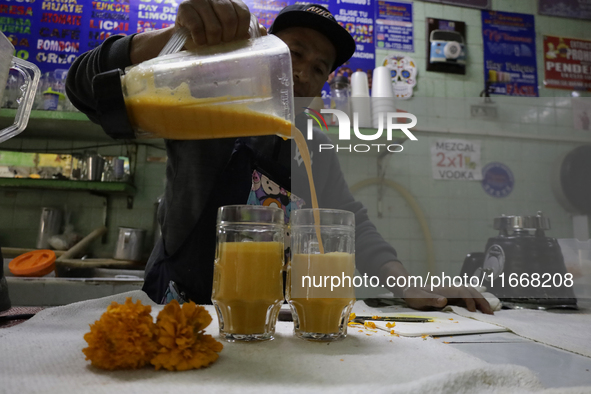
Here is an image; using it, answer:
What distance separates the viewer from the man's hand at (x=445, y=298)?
3.50 feet

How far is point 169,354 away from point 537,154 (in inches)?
103

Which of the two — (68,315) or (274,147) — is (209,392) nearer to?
(68,315)

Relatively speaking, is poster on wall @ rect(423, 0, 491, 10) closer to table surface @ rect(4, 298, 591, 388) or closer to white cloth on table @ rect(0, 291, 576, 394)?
table surface @ rect(4, 298, 591, 388)

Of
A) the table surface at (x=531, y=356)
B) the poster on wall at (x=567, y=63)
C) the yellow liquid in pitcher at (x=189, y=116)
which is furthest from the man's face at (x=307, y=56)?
the poster on wall at (x=567, y=63)

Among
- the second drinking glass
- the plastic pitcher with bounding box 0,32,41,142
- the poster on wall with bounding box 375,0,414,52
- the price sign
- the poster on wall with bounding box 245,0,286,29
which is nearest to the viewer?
the plastic pitcher with bounding box 0,32,41,142

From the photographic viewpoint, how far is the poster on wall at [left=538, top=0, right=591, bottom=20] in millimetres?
2975

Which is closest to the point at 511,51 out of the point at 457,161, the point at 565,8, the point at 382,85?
the point at 565,8

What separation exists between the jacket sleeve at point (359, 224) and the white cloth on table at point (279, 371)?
0.67 m

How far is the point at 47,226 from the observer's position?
2.37 metres

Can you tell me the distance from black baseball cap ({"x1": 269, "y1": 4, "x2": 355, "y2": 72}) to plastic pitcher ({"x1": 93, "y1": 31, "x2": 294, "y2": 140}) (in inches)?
23.0

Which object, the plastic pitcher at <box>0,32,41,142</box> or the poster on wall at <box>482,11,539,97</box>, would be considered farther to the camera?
the poster on wall at <box>482,11,539,97</box>

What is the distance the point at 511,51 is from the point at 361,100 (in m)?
1.35

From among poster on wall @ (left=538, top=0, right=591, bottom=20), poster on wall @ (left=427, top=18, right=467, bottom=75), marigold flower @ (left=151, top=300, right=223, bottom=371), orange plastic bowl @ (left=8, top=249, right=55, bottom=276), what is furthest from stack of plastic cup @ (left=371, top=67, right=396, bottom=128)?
marigold flower @ (left=151, top=300, right=223, bottom=371)

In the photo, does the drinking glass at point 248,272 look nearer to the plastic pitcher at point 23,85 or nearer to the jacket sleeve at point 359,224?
the plastic pitcher at point 23,85
